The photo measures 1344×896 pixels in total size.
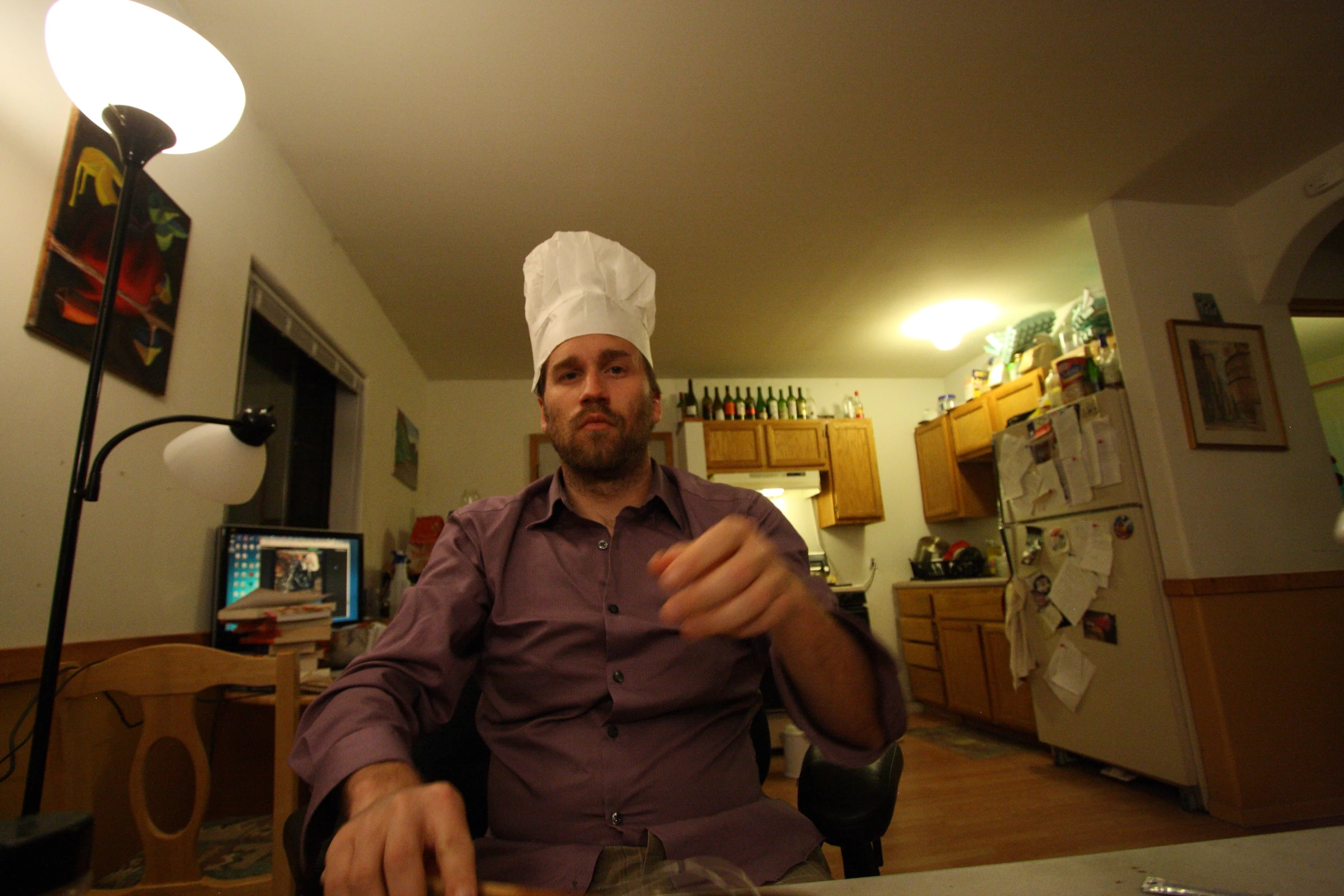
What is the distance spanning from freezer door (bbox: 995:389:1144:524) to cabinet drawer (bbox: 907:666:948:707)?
1690 millimetres

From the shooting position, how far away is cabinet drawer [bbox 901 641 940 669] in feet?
14.7

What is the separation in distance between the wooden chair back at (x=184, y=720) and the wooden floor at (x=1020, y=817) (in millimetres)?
1638

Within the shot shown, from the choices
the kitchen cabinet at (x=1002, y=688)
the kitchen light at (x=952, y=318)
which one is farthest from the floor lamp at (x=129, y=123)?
the kitchen light at (x=952, y=318)

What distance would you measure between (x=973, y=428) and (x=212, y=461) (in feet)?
14.6

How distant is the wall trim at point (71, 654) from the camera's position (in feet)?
3.93

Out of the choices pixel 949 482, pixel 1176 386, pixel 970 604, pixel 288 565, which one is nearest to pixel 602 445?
pixel 288 565

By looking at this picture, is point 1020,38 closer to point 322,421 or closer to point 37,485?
point 37,485

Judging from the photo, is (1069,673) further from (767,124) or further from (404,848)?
(404,848)

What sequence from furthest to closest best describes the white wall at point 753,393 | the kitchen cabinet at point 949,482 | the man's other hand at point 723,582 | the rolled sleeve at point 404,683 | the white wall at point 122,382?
the white wall at point 753,393
the kitchen cabinet at point 949,482
the white wall at point 122,382
the rolled sleeve at point 404,683
the man's other hand at point 723,582

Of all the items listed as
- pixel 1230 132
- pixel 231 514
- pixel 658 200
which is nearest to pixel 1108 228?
pixel 1230 132

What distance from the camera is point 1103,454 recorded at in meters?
2.93

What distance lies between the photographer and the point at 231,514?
7.09ft

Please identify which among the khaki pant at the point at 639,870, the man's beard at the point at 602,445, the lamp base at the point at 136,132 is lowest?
Answer: the khaki pant at the point at 639,870

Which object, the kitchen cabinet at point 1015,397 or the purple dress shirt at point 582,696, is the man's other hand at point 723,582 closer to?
the purple dress shirt at point 582,696
